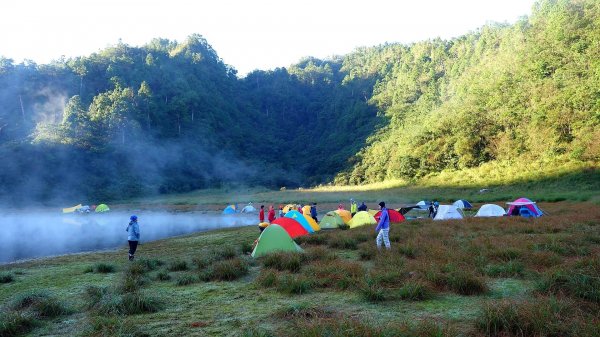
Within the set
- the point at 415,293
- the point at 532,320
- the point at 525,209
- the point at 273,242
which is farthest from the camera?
the point at 525,209

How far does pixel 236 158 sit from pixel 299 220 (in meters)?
81.9

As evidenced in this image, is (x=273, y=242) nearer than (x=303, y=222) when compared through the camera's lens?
Yes

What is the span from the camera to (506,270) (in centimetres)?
897

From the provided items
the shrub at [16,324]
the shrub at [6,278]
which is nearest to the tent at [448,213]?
the shrub at [6,278]

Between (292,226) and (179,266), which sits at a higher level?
(179,266)

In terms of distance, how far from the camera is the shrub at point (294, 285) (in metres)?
8.33

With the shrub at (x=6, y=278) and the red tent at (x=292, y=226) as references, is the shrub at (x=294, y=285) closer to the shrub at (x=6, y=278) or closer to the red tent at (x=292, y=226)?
the shrub at (x=6, y=278)

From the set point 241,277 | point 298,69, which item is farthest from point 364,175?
point 298,69

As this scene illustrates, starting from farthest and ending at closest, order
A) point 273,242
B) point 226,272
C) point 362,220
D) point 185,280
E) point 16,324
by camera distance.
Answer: point 362,220 < point 273,242 < point 226,272 < point 185,280 < point 16,324

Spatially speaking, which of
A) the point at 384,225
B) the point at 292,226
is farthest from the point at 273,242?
the point at 292,226

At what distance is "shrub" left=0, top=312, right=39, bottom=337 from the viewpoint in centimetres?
637

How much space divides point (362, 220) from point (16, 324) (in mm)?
17360

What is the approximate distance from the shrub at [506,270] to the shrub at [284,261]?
4.74 m

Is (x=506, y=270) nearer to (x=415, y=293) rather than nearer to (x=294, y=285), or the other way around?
(x=415, y=293)
